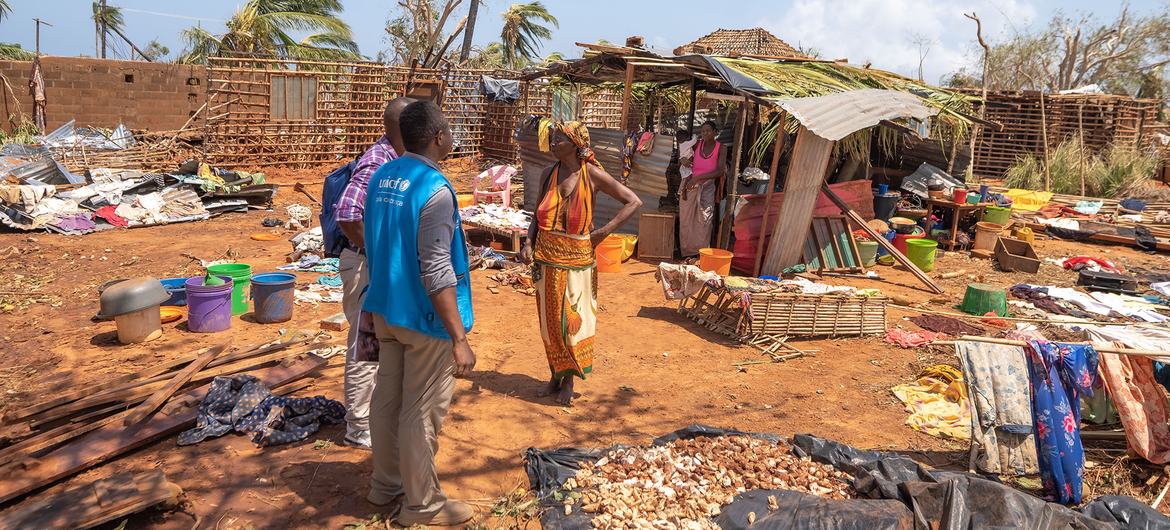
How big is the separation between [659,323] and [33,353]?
192 inches

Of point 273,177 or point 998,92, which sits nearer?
point 273,177

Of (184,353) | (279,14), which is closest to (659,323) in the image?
(184,353)

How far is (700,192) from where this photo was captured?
8992 millimetres

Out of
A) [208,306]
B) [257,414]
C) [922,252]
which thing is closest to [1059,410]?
[257,414]

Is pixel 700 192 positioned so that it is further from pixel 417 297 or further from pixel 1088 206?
pixel 1088 206

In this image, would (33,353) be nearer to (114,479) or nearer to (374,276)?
(114,479)

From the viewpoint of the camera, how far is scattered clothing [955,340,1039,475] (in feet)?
11.7

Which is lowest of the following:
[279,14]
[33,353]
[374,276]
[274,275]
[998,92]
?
[33,353]

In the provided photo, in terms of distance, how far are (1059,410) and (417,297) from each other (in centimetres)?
304

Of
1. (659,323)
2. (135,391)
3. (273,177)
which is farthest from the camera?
(273,177)

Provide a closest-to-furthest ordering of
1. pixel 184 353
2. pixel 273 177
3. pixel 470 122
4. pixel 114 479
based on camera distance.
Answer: pixel 114 479, pixel 184 353, pixel 273 177, pixel 470 122

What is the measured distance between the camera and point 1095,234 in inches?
459

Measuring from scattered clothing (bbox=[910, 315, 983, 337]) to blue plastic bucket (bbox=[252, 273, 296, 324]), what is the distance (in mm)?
5603

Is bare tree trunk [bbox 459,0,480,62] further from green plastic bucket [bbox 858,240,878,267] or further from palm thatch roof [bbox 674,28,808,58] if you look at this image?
green plastic bucket [bbox 858,240,878,267]
